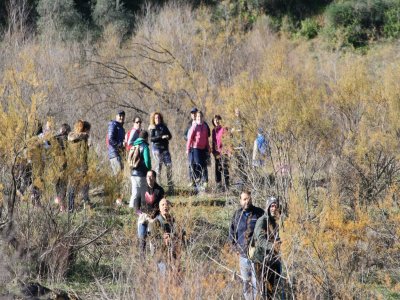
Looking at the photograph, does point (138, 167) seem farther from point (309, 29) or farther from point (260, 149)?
point (309, 29)

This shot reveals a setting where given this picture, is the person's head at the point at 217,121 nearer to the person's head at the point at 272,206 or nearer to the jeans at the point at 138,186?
the jeans at the point at 138,186

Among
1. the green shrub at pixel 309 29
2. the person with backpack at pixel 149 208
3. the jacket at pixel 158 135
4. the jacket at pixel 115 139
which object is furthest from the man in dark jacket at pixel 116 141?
the green shrub at pixel 309 29

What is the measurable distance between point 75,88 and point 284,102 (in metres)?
9.59

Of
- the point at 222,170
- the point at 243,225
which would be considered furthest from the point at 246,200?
the point at 222,170

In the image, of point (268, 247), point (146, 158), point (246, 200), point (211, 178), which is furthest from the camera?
point (211, 178)

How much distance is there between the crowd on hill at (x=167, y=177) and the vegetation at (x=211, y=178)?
0.49 ft

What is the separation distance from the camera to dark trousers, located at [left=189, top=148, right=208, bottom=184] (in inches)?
516

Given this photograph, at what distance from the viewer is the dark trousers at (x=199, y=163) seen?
1311 centimetres

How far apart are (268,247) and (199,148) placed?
5.43 meters

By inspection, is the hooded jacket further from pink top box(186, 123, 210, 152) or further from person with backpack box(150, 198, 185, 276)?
pink top box(186, 123, 210, 152)

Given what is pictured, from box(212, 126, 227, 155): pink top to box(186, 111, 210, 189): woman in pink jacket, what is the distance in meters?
0.16

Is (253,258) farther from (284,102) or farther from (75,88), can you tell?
(75,88)

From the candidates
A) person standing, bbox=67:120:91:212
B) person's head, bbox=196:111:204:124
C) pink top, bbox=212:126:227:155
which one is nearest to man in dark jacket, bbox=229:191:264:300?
person standing, bbox=67:120:91:212

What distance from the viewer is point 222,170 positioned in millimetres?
12867
